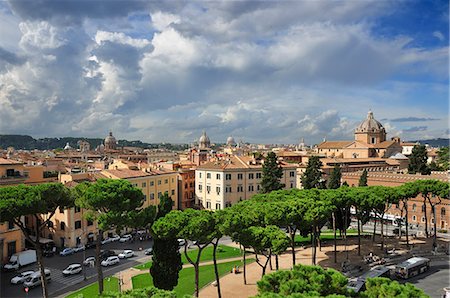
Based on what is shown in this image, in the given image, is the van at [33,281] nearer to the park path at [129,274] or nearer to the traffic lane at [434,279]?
the park path at [129,274]

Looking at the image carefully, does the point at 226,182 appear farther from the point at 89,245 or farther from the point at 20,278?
the point at 20,278

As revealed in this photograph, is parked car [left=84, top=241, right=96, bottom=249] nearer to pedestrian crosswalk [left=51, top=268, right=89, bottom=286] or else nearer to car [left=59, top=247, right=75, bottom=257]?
car [left=59, top=247, right=75, bottom=257]

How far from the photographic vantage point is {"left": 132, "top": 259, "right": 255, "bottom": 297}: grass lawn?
3116 cm

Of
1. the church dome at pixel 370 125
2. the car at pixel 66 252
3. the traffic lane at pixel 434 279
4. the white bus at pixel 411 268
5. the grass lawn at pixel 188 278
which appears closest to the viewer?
the traffic lane at pixel 434 279

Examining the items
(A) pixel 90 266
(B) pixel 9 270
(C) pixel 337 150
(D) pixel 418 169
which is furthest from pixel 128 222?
(C) pixel 337 150

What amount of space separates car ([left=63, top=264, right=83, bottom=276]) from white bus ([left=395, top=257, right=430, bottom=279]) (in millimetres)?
30980

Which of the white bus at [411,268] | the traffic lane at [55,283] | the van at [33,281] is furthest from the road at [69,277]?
the white bus at [411,268]

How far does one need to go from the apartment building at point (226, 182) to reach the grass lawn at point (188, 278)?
24958mm

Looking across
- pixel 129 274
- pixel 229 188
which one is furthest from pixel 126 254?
pixel 229 188

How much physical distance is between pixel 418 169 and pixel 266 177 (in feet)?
127

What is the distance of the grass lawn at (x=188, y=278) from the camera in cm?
3116

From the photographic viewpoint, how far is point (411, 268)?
1342 inches

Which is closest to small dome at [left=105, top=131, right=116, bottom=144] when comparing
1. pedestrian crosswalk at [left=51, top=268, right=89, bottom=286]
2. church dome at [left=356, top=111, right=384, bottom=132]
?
church dome at [left=356, top=111, right=384, bottom=132]

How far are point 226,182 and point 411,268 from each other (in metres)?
34.5
